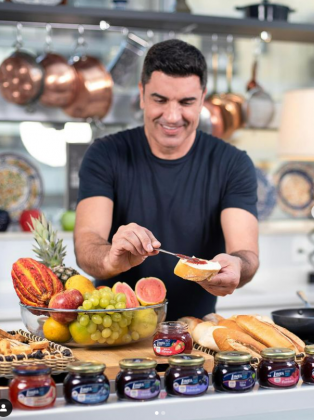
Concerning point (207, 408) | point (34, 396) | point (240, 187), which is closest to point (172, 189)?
point (240, 187)

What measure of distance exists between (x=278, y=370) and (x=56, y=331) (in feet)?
1.71

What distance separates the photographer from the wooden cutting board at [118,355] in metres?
1.59

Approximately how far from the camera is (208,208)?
2.46 meters

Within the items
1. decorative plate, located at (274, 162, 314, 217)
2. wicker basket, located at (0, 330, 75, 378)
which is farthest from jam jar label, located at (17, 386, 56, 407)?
decorative plate, located at (274, 162, 314, 217)

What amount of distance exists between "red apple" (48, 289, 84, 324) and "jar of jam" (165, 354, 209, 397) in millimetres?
323

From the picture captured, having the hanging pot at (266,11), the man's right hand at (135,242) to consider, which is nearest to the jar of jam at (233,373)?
the man's right hand at (135,242)

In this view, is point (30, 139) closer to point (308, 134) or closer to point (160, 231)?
point (308, 134)

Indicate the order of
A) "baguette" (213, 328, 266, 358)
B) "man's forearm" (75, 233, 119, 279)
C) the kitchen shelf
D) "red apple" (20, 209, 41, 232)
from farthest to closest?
1. "red apple" (20, 209, 41, 232)
2. the kitchen shelf
3. "man's forearm" (75, 233, 119, 279)
4. "baguette" (213, 328, 266, 358)

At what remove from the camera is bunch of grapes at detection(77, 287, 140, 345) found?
170cm

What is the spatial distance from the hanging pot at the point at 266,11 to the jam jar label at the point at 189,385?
2831 mm

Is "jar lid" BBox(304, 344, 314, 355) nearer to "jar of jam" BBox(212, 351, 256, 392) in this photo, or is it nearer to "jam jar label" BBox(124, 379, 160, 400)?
"jar of jam" BBox(212, 351, 256, 392)

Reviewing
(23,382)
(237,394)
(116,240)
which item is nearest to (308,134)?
(116,240)

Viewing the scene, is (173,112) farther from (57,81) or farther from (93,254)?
(57,81)

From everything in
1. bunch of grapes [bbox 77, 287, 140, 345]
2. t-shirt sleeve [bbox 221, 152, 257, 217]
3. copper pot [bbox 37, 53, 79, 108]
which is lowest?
bunch of grapes [bbox 77, 287, 140, 345]
